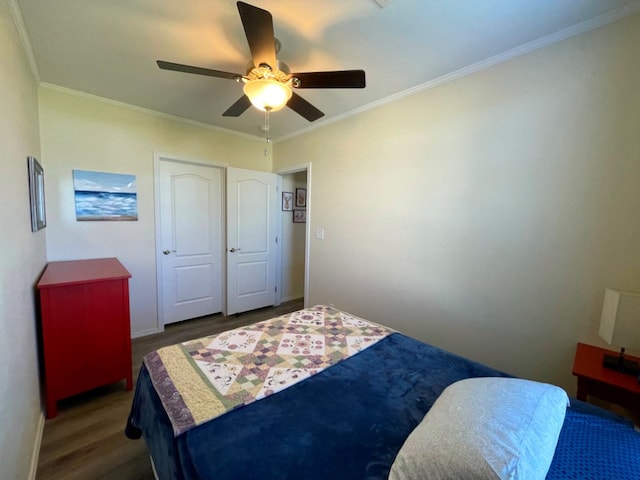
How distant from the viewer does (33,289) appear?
1699 mm

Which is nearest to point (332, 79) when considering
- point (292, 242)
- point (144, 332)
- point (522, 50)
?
point (522, 50)

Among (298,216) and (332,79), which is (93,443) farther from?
(298,216)

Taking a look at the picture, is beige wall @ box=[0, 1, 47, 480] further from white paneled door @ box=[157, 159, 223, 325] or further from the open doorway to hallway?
the open doorway to hallway

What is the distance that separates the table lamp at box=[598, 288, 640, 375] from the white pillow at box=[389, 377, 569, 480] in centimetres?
72

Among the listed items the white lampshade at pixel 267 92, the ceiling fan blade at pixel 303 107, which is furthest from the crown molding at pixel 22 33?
the ceiling fan blade at pixel 303 107

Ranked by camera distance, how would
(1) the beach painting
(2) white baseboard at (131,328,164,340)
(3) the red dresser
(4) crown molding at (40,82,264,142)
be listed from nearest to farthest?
(3) the red dresser → (4) crown molding at (40,82,264,142) → (1) the beach painting → (2) white baseboard at (131,328,164,340)

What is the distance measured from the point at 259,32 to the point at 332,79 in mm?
448

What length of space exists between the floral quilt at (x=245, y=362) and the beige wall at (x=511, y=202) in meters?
0.76

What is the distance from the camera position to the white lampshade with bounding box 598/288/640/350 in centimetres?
123

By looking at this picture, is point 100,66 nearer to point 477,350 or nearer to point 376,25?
point 376,25

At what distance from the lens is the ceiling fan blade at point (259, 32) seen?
110 centimetres

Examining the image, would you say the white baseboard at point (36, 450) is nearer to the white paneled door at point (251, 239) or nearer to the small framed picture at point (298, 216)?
the white paneled door at point (251, 239)

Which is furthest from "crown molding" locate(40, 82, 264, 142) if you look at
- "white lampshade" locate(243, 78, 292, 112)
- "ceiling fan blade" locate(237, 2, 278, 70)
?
"ceiling fan blade" locate(237, 2, 278, 70)

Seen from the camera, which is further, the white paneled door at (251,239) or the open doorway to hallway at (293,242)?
the open doorway to hallway at (293,242)
